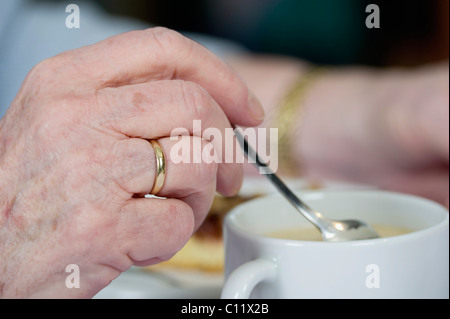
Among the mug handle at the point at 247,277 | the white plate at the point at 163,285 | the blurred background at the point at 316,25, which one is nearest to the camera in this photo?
the mug handle at the point at 247,277

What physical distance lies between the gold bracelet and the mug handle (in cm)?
43

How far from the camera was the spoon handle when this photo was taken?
40cm

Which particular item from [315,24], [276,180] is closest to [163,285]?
[276,180]

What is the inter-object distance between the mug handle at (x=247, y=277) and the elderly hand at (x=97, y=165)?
0.18 feet

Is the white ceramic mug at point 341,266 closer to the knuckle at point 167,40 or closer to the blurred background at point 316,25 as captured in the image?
the knuckle at point 167,40

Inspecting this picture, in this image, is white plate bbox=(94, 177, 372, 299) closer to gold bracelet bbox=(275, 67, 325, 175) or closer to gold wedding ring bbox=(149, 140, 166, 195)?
gold wedding ring bbox=(149, 140, 166, 195)

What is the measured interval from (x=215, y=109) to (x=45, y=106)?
105 millimetres

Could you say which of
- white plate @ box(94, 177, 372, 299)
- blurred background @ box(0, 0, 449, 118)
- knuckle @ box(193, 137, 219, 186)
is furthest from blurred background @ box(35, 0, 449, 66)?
knuckle @ box(193, 137, 219, 186)

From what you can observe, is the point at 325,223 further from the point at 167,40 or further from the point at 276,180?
the point at 167,40

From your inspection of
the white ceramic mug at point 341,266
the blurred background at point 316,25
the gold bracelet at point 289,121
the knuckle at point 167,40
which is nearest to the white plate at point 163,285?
the white ceramic mug at point 341,266

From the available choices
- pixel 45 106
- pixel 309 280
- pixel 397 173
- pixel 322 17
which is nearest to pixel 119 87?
pixel 45 106

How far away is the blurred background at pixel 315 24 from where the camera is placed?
169cm

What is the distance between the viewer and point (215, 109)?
0.37 m
